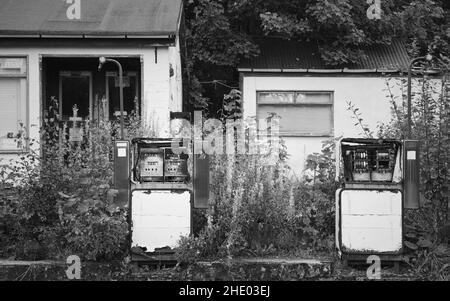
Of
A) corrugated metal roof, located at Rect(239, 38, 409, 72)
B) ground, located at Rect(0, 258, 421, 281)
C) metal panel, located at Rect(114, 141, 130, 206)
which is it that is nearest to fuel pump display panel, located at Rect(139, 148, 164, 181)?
metal panel, located at Rect(114, 141, 130, 206)

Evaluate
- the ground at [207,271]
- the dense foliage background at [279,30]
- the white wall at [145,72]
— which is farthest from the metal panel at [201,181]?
the dense foliage background at [279,30]

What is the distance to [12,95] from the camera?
13.7 meters

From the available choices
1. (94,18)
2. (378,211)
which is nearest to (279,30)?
(94,18)

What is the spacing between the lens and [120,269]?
25.9ft

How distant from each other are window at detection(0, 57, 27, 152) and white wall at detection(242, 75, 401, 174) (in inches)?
241

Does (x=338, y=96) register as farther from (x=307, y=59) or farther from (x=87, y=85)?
(x=87, y=85)

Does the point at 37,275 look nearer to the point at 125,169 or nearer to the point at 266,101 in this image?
the point at 125,169

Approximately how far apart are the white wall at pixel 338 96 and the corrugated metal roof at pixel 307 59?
0.92 feet

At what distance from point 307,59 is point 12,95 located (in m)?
8.35

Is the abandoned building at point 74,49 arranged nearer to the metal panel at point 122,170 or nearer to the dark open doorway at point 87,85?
the dark open doorway at point 87,85

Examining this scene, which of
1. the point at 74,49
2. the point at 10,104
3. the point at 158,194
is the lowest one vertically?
the point at 158,194

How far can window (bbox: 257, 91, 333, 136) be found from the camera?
17.5 m

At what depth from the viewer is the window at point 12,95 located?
44.6ft
